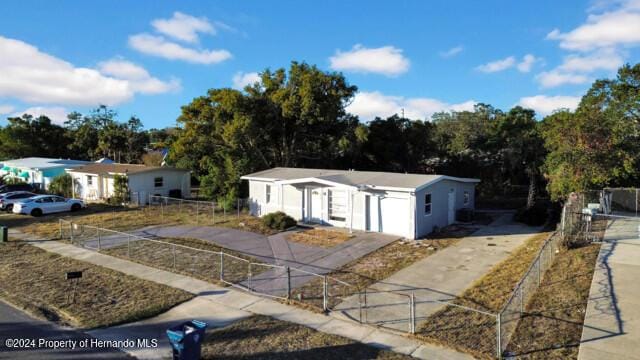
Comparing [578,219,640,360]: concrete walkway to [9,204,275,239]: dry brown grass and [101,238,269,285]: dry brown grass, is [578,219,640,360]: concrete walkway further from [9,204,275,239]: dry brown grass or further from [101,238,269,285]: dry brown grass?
[9,204,275,239]: dry brown grass

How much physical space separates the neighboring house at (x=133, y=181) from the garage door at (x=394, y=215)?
67.8 ft

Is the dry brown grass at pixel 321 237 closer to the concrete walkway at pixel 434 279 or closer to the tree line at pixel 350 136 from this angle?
the concrete walkway at pixel 434 279

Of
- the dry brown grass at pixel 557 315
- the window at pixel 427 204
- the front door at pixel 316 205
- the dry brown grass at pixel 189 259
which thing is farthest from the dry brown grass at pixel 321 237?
the dry brown grass at pixel 557 315

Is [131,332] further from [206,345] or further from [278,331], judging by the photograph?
[278,331]

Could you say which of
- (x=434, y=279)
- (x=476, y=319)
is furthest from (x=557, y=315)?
(x=434, y=279)

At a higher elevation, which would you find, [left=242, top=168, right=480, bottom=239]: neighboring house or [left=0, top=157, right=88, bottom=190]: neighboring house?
[left=0, top=157, right=88, bottom=190]: neighboring house

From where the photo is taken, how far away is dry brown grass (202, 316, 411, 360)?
8.01m

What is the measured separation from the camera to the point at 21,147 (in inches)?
2259

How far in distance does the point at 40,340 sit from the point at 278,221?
1256cm

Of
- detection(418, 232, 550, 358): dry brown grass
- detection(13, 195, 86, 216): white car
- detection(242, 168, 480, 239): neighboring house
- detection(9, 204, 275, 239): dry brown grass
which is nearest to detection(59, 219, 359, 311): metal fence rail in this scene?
detection(418, 232, 550, 358): dry brown grass

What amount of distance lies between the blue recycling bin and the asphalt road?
1.49 meters

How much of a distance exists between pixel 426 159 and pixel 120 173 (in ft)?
81.4

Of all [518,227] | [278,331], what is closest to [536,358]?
[278,331]

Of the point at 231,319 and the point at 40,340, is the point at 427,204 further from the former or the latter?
the point at 40,340
